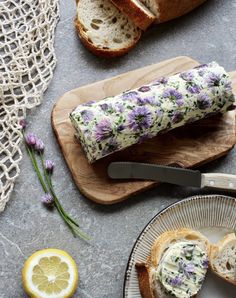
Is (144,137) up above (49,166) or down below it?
above

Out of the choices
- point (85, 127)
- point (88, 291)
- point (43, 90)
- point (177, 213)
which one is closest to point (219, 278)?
point (177, 213)

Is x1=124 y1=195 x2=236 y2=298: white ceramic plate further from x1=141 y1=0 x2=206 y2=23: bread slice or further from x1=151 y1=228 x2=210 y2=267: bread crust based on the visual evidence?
x1=141 y1=0 x2=206 y2=23: bread slice

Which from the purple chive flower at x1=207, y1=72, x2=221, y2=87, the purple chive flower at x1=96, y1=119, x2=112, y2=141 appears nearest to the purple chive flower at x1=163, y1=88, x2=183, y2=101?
the purple chive flower at x1=207, y1=72, x2=221, y2=87

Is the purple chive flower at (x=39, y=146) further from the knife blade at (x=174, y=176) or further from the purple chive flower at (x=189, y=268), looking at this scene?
the purple chive flower at (x=189, y=268)

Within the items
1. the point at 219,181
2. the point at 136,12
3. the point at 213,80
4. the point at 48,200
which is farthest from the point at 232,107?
the point at 48,200

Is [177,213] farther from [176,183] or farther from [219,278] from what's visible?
[219,278]

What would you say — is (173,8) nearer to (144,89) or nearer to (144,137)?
(144,89)
